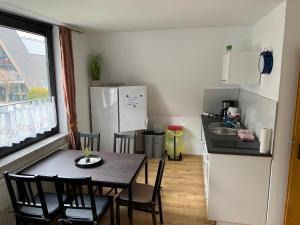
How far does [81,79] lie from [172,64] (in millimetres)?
1698

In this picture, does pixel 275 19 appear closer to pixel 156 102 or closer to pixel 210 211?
pixel 210 211

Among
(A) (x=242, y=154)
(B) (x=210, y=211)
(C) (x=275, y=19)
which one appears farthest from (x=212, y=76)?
(B) (x=210, y=211)

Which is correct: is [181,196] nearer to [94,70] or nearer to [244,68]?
[244,68]

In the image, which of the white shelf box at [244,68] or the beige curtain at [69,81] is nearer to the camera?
the white shelf box at [244,68]

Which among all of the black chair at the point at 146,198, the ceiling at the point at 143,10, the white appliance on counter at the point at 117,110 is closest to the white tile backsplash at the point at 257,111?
the ceiling at the point at 143,10

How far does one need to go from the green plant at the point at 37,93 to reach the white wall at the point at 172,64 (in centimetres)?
150

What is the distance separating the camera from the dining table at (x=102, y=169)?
82.7 inches

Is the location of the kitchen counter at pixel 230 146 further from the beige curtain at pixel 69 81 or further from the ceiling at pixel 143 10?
the beige curtain at pixel 69 81

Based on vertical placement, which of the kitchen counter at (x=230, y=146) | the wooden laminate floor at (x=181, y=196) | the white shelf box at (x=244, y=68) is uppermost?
the white shelf box at (x=244, y=68)

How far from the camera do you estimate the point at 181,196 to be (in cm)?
307

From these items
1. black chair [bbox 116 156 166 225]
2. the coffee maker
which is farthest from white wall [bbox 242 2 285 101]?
black chair [bbox 116 156 166 225]

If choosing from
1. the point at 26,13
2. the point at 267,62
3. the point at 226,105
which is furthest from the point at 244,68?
the point at 26,13

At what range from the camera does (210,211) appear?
2467mm

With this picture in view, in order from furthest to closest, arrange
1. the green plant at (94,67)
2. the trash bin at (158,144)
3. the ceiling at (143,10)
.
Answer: the trash bin at (158,144)
the green plant at (94,67)
the ceiling at (143,10)
